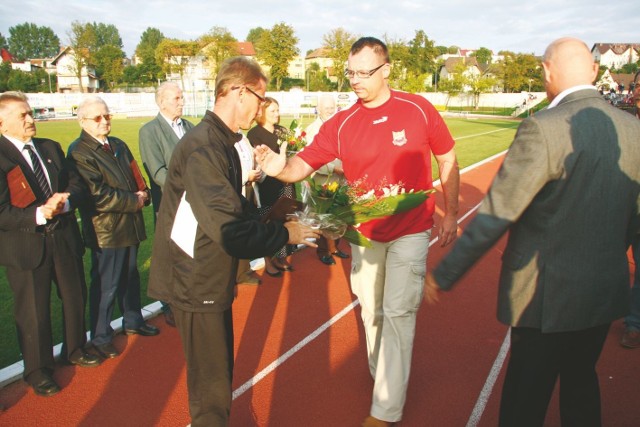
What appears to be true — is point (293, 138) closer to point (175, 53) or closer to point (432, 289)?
point (432, 289)

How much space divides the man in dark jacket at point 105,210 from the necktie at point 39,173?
369 millimetres

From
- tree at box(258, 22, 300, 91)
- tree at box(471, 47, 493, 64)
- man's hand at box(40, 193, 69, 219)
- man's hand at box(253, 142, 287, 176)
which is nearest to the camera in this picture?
man's hand at box(253, 142, 287, 176)

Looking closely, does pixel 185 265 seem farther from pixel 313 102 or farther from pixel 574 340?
pixel 313 102

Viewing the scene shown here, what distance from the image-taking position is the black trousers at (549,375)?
8.07ft

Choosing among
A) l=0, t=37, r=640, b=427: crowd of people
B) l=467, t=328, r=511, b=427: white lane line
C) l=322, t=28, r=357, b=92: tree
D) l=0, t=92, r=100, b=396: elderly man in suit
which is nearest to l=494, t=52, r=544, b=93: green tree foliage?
l=322, t=28, r=357, b=92: tree

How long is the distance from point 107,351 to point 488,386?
3.60 metres

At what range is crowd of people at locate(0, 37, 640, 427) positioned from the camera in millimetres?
2258

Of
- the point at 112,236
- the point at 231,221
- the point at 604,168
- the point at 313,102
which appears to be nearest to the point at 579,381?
the point at 604,168

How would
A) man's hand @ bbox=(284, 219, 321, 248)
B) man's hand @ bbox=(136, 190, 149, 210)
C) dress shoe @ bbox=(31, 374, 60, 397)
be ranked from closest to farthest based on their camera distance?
1. man's hand @ bbox=(284, 219, 321, 248)
2. dress shoe @ bbox=(31, 374, 60, 397)
3. man's hand @ bbox=(136, 190, 149, 210)

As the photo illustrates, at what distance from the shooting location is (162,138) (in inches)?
209

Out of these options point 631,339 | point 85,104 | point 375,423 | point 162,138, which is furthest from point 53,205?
point 631,339

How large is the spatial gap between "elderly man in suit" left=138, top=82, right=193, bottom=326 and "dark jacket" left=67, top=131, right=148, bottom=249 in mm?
550

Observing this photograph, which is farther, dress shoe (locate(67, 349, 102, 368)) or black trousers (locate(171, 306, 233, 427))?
dress shoe (locate(67, 349, 102, 368))

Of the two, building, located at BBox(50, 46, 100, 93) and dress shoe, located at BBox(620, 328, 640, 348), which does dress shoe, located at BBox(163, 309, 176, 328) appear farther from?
building, located at BBox(50, 46, 100, 93)
